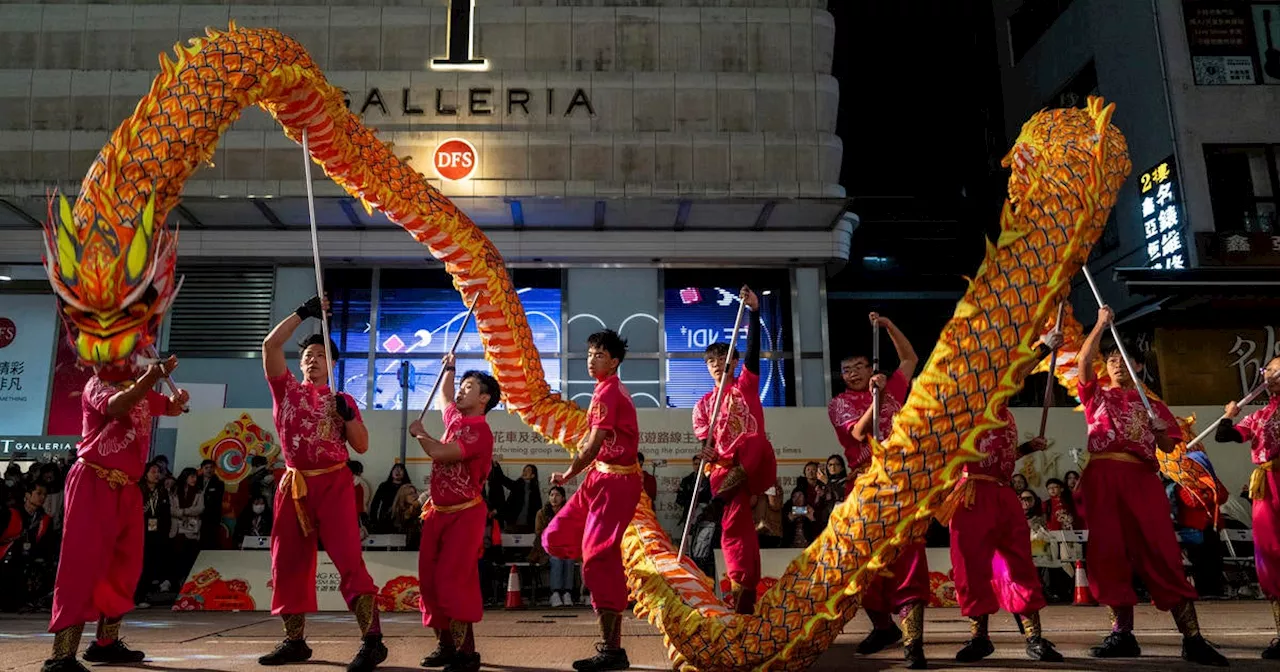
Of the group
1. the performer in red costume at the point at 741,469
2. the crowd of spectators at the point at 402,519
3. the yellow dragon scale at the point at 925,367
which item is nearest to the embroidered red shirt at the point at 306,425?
the yellow dragon scale at the point at 925,367

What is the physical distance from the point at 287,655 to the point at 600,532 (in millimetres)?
1506

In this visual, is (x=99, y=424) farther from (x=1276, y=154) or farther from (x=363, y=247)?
(x=1276, y=154)

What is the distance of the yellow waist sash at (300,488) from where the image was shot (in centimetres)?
399

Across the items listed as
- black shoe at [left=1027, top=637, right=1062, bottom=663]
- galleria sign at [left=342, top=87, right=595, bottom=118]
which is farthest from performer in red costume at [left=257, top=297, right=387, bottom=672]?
galleria sign at [left=342, top=87, right=595, bottom=118]

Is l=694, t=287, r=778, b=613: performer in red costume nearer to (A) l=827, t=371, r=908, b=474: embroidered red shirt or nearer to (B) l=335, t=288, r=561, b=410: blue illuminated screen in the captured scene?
(A) l=827, t=371, r=908, b=474: embroidered red shirt

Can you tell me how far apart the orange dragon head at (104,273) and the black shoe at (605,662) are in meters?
2.27

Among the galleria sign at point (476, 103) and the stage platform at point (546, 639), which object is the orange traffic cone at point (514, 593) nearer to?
the stage platform at point (546, 639)

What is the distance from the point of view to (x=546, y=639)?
17.6 ft

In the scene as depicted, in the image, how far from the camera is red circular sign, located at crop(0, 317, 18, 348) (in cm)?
1229

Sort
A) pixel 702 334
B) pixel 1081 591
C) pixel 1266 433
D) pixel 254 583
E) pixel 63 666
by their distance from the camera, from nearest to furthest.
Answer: pixel 63 666 < pixel 1266 433 < pixel 1081 591 < pixel 254 583 < pixel 702 334

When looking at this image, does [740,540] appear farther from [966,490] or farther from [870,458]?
[966,490]

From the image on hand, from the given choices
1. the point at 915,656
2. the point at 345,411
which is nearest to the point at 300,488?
the point at 345,411

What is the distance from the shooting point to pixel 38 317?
40.7ft

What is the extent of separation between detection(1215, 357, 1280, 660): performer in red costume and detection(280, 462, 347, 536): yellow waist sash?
180 inches
